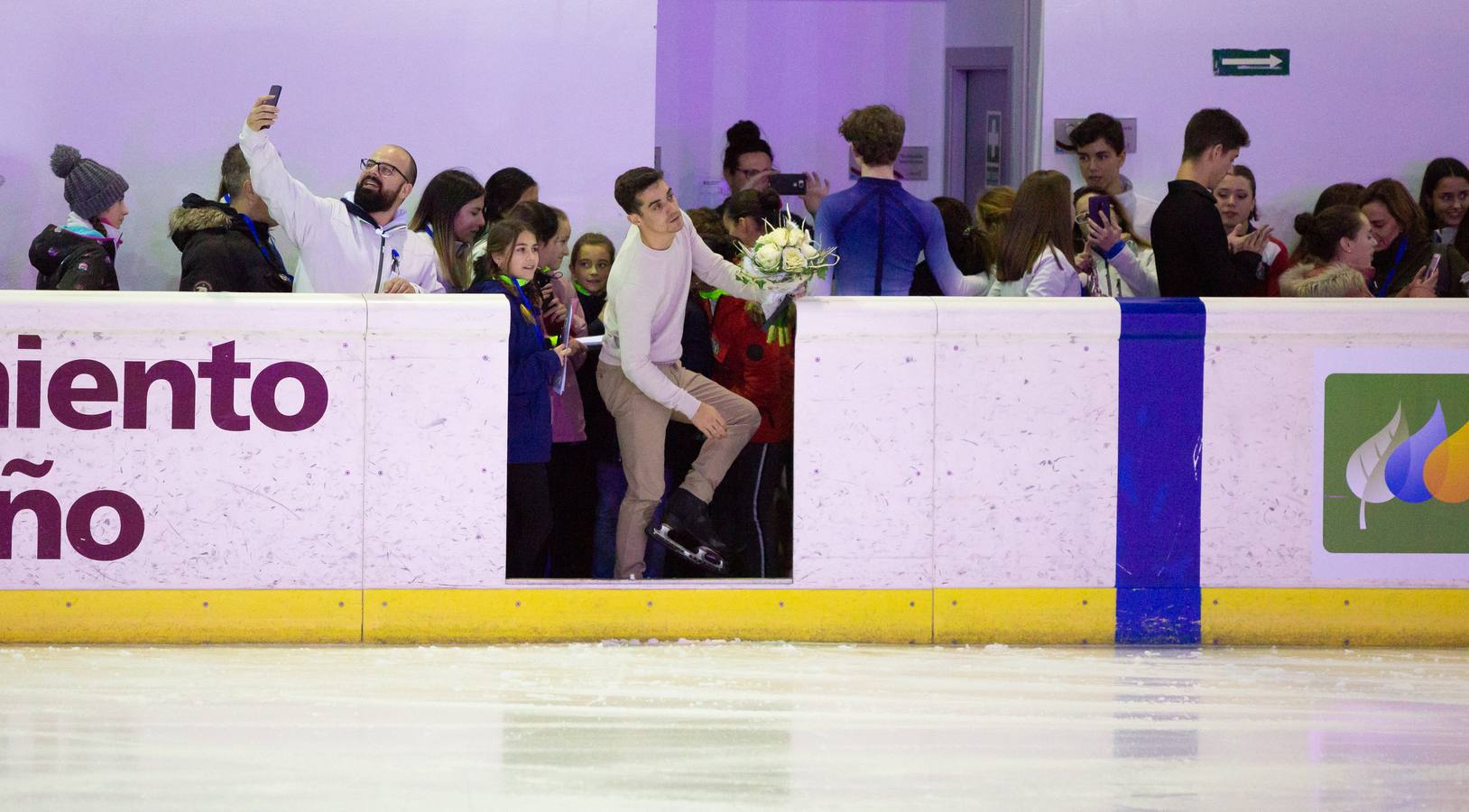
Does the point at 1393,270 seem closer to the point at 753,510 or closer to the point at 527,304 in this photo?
the point at 753,510

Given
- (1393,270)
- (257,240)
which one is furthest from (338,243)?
(1393,270)

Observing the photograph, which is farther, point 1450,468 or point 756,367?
point 756,367

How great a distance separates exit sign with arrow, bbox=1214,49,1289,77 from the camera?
8.70 m

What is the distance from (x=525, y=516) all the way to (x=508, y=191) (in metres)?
1.76

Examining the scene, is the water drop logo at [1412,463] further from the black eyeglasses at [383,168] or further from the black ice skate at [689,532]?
the black eyeglasses at [383,168]

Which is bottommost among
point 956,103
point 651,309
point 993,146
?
point 651,309

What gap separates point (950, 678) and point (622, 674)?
1.01 m

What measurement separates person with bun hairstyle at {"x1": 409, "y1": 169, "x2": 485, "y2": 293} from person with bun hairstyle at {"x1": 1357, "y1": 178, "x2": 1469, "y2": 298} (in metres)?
3.86

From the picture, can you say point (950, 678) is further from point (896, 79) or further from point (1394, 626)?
point (896, 79)

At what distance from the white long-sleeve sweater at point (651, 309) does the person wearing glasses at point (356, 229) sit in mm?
773

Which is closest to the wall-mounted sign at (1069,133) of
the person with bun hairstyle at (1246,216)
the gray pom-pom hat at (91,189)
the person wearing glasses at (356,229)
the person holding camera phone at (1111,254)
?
the person with bun hairstyle at (1246,216)

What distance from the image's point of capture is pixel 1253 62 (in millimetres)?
8703

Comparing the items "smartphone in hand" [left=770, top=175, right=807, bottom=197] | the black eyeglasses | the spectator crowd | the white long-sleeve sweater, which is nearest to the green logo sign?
the spectator crowd

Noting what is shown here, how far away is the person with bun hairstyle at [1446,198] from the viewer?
8023 millimetres
